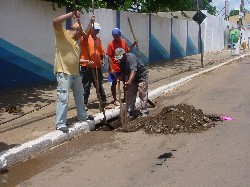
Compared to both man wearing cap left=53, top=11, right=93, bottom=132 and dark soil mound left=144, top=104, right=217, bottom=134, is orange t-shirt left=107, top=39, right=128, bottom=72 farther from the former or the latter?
man wearing cap left=53, top=11, right=93, bottom=132

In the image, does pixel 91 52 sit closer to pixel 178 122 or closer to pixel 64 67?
pixel 64 67

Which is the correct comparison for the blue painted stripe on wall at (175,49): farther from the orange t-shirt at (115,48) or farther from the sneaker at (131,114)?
the sneaker at (131,114)

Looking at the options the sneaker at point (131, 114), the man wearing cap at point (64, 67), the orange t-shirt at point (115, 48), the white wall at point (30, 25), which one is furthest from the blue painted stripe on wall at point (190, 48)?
the man wearing cap at point (64, 67)

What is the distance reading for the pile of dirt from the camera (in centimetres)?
699

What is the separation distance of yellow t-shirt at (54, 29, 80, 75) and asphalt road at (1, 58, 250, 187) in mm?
1102

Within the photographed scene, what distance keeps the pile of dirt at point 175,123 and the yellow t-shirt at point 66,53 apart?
140 cm

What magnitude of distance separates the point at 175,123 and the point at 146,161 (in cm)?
186

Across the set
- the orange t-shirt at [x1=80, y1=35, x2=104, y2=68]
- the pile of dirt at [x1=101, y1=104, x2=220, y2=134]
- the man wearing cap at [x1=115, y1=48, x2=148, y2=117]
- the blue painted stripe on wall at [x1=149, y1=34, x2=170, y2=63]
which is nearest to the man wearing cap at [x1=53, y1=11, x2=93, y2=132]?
the pile of dirt at [x1=101, y1=104, x2=220, y2=134]

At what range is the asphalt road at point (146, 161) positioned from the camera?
184 inches

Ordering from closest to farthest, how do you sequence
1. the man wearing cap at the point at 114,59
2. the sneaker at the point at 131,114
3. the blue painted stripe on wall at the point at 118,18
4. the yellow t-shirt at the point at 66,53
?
the yellow t-shirt at the point at 66,53 → the sneaker at the point at 131,114 → the man wearing cap at the point at 114,59 → the blue painted stripe on wall at the point at 118,18

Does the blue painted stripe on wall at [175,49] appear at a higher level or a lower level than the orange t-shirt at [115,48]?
lower

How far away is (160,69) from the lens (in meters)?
18.0

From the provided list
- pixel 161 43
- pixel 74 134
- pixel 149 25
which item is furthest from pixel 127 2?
pixel 74 134

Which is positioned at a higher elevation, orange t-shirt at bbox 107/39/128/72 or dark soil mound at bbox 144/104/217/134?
orange t-shirt at bbox 107/39/128/72
